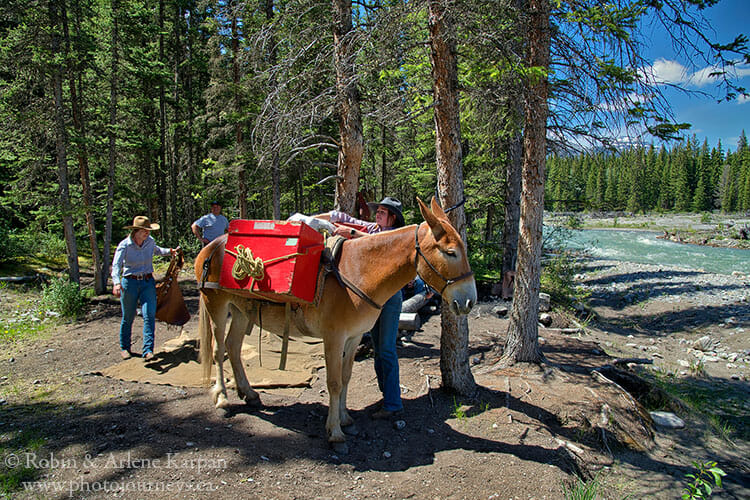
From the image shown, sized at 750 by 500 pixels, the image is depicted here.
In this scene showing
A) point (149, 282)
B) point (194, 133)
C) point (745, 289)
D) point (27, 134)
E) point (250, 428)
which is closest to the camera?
point (250, 428)

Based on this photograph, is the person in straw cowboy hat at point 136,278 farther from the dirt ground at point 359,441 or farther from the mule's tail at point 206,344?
the mule's tail at point 206,344

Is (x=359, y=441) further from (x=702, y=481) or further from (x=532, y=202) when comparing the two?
(x=532, y=202)

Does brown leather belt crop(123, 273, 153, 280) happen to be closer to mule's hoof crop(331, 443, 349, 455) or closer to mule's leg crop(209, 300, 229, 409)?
mule's leg crop(209, 300, 229, 409)

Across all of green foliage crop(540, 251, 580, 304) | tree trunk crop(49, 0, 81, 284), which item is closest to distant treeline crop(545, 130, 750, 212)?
green foliage crop(540, 251, 580, 304)

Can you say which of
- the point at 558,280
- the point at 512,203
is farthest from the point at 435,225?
the point at 558,280

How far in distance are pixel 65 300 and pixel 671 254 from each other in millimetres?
34757

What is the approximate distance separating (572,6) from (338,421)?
17.8 ft

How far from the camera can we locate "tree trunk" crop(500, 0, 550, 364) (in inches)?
209

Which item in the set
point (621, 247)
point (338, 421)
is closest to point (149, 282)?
point (338, 421)

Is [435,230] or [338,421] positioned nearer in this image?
[435,230]

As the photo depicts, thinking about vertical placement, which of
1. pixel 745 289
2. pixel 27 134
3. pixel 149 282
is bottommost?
pixel 745 289

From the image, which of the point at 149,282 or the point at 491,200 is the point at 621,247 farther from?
the point at 149,282

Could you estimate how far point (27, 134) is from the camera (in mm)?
9695

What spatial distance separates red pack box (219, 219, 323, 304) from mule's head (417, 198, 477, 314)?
1147mm
